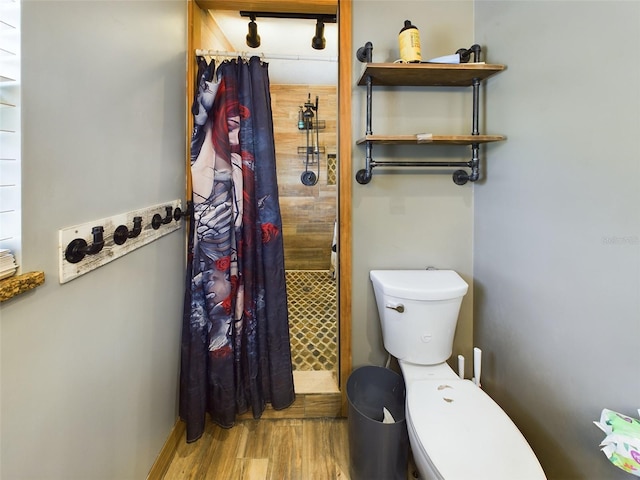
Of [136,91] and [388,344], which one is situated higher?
[136,91]

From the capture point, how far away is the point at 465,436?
3.02 ft

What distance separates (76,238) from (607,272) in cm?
147

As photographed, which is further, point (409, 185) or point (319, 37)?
point (319, 37)

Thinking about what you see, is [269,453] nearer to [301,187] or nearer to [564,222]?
[564,222]

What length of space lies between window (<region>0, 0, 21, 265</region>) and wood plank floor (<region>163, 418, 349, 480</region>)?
47.4 inches

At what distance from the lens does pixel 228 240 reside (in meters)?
1.34

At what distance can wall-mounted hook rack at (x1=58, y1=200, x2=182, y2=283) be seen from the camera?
2.35 ft

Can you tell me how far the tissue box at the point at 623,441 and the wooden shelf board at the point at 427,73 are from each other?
1.30m

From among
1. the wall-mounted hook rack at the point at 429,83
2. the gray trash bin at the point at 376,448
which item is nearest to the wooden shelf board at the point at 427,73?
the wall-mounted hook rack at the point at 429,83

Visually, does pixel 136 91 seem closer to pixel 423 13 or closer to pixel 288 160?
pixel 423 13

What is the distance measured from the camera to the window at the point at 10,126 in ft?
1.88

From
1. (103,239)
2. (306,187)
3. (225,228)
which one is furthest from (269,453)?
(306,187)

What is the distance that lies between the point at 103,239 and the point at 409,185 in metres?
1.31

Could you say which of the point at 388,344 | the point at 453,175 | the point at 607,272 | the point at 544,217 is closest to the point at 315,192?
the point at 453,175
